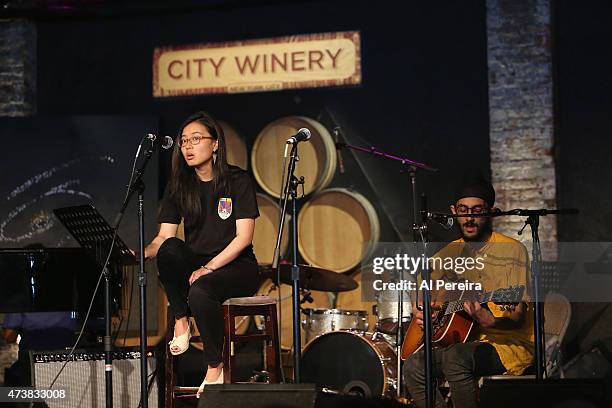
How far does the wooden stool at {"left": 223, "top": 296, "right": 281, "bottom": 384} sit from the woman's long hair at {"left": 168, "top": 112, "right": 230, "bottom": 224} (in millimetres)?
541

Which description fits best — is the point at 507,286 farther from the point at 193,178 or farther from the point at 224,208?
the point at 193,178

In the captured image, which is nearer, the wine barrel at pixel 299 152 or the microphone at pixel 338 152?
the microphone at pixel 338 152

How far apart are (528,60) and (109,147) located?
3167 millimetres

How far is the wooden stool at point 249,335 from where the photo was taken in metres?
4.83

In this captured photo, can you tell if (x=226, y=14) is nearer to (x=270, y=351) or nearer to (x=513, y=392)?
(x=270, y=351)

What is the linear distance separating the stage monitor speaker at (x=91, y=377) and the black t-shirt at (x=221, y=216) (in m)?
0.80

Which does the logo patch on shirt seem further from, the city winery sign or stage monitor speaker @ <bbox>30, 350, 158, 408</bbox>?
the city winery sign

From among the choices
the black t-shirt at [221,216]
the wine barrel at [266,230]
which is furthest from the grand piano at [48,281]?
the wine barrel at [266,230]

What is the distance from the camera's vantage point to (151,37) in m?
7.66

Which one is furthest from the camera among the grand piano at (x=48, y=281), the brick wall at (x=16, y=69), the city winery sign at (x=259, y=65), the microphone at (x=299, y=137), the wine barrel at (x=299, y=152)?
the brick wall at (x=16, y=69)

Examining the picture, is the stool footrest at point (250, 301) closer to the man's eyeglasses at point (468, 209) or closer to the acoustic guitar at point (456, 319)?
the acoustic guitar at point (456, 319)

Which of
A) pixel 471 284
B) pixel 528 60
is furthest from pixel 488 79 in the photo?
pixel 471 284

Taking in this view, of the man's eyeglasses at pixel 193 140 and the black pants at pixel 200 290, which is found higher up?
the man's eyeglasses at pixel 193 140

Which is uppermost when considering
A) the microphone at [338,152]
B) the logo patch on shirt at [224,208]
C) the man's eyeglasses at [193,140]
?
the microphone at [338,152]
